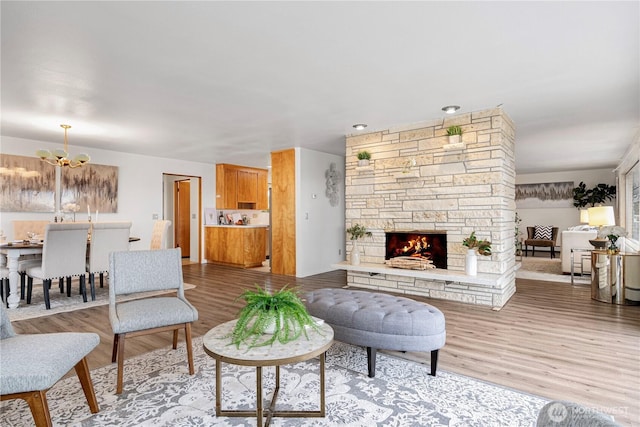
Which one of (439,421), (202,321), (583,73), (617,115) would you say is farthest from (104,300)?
(617,115)

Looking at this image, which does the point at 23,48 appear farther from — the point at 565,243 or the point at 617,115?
the point at 565,243

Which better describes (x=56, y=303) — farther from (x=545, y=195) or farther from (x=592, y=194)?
→ (x=592, y=194)

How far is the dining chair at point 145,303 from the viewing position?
232 centimetres

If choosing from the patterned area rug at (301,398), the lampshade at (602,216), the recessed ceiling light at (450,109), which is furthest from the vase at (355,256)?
the lampshade at (602,216)

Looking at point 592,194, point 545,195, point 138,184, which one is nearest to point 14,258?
point 138,184

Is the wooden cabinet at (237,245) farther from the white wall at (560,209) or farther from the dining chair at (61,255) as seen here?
the white wall at (560,209)

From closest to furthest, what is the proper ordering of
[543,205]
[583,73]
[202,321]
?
[583,73] < [202,321] < [543,205]

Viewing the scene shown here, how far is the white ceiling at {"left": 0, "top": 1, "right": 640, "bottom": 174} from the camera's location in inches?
89.0

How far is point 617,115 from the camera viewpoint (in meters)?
4.68

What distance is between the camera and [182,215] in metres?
9.52

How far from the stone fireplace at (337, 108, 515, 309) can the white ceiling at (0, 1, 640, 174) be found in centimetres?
29

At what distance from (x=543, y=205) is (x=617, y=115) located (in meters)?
6.93

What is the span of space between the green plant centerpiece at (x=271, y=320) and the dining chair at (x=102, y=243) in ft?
11.6

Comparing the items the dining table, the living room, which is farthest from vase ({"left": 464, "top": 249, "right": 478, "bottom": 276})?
the dining table
